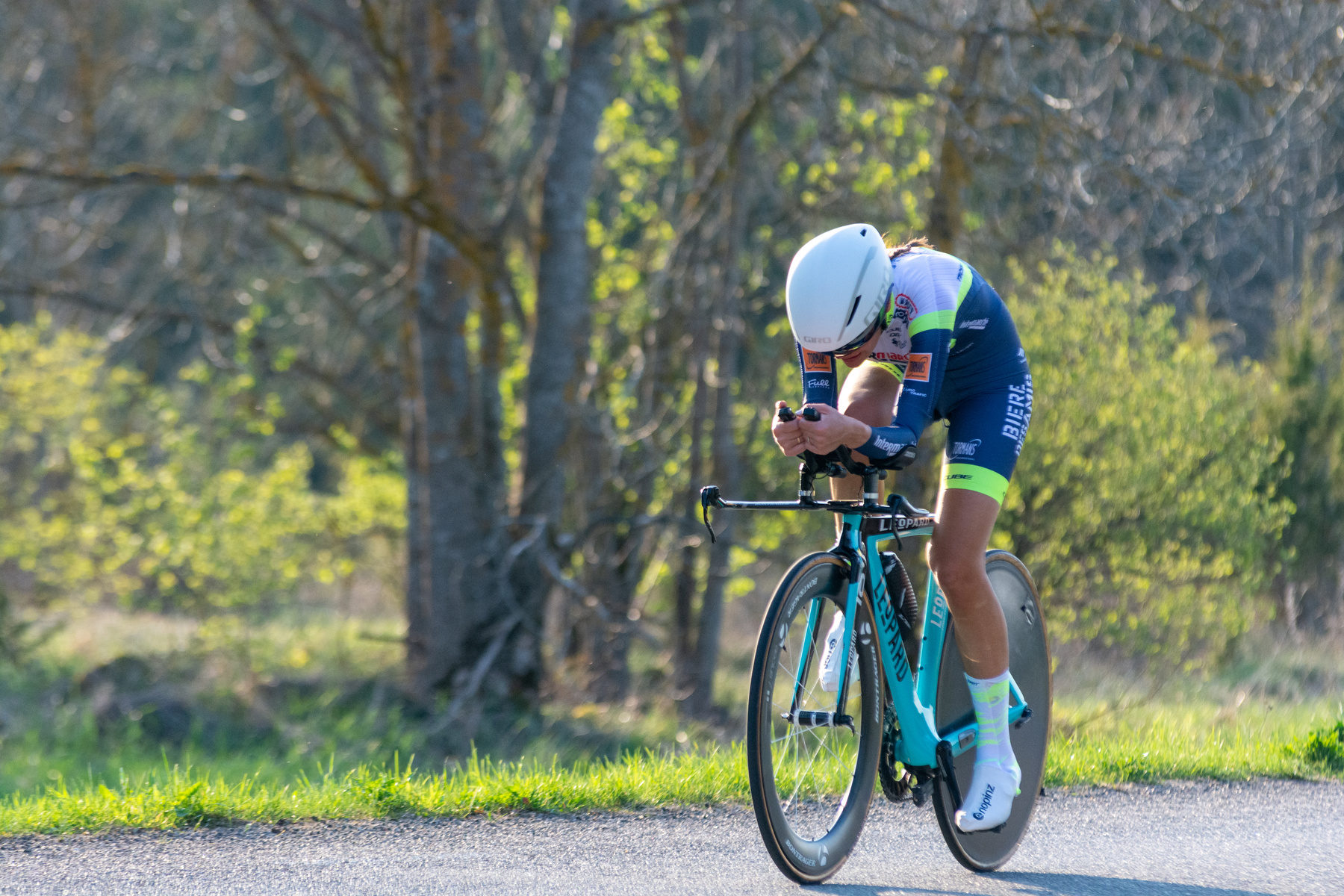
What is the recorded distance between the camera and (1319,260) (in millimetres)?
15734

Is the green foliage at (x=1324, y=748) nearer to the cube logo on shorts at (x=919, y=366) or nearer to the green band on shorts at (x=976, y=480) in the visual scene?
the green band on shorts at (x=976, y=480)

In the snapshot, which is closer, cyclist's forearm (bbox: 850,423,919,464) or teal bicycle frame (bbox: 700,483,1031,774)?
cyclist's forearm (bbox: 850,423,919,464)

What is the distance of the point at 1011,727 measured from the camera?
3857 mm

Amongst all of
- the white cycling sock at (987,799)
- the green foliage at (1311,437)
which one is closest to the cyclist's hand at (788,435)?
the white cycling sock at (987,799)

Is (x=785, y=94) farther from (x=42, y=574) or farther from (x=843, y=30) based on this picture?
(x=42, y=574)

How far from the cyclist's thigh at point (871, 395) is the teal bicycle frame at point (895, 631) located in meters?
0.33

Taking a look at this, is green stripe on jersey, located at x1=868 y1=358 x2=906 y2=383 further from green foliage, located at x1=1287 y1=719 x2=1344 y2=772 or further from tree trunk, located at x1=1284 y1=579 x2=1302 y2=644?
tree trunk, located at x1=1284 y1=579 x2=1302 y2=644

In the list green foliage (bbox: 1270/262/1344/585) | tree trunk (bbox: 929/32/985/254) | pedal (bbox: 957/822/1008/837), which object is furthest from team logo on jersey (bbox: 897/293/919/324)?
green foliage (bbox: 1270/262/1344/585)

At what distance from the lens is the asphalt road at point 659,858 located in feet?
11.0

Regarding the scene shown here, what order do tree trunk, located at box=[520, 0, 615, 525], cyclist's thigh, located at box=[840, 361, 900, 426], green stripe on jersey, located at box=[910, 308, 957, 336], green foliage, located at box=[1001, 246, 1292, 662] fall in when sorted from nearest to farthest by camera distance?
green stripe on jersey, located at box=[910, 308, 957, 336] < cyclist's thigh, located at box=[840, 361, 900, 426] < green foliage, located at box=[1001, 246, 1292, 662] < tree trunk, located at box=[520, 0, 615, 525]

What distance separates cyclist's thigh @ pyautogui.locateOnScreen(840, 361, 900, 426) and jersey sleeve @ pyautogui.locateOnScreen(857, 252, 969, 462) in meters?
0.34

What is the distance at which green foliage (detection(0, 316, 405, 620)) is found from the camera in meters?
11.8

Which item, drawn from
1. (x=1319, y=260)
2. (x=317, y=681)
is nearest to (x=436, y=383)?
(x=317, y=681)

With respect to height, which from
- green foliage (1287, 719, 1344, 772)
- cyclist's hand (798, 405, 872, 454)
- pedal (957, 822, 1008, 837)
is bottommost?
green foliage (1287, 719, 1344, 772)
